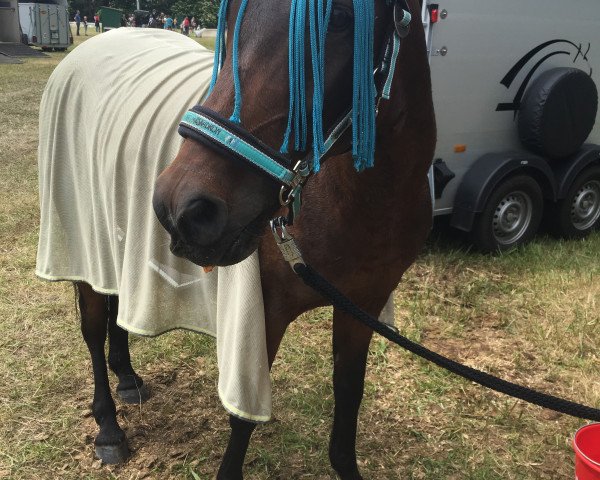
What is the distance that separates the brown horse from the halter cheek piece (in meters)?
0.02

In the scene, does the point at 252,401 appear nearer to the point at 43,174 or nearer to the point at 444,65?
the point at 43,174

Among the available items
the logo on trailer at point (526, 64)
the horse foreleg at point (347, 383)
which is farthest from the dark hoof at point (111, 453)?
the logo on trailer at point (526, 64)

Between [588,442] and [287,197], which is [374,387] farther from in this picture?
A: [287,197]

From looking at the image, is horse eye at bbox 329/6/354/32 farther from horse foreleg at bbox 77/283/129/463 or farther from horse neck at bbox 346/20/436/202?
horse foreleg at bbox 77/283/129/463

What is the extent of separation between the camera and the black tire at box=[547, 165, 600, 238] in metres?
4.72

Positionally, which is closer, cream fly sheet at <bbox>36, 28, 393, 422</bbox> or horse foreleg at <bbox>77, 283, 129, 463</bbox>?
cream fly sheet at <bbox>36, 28, 393, 422</bbox>

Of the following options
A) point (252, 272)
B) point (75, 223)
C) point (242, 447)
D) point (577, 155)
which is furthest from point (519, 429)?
point (577, 155)

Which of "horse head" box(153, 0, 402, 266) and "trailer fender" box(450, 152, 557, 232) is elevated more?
"horse head" box(153, 0, 402, 266)

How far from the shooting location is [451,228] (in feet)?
15.9

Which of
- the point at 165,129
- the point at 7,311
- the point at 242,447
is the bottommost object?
the point at 7,311

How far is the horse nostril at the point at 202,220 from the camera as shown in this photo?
45.6 inches

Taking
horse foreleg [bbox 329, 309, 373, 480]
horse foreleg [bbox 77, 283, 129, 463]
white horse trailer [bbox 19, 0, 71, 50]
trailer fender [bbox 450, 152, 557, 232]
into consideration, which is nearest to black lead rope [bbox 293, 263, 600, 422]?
horse foreleg [bbox 329, 309, 373, 480]

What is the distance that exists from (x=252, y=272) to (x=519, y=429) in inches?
67.3

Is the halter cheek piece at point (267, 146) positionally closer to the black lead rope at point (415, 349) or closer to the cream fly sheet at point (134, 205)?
the black lead rope at point (415, 349)
